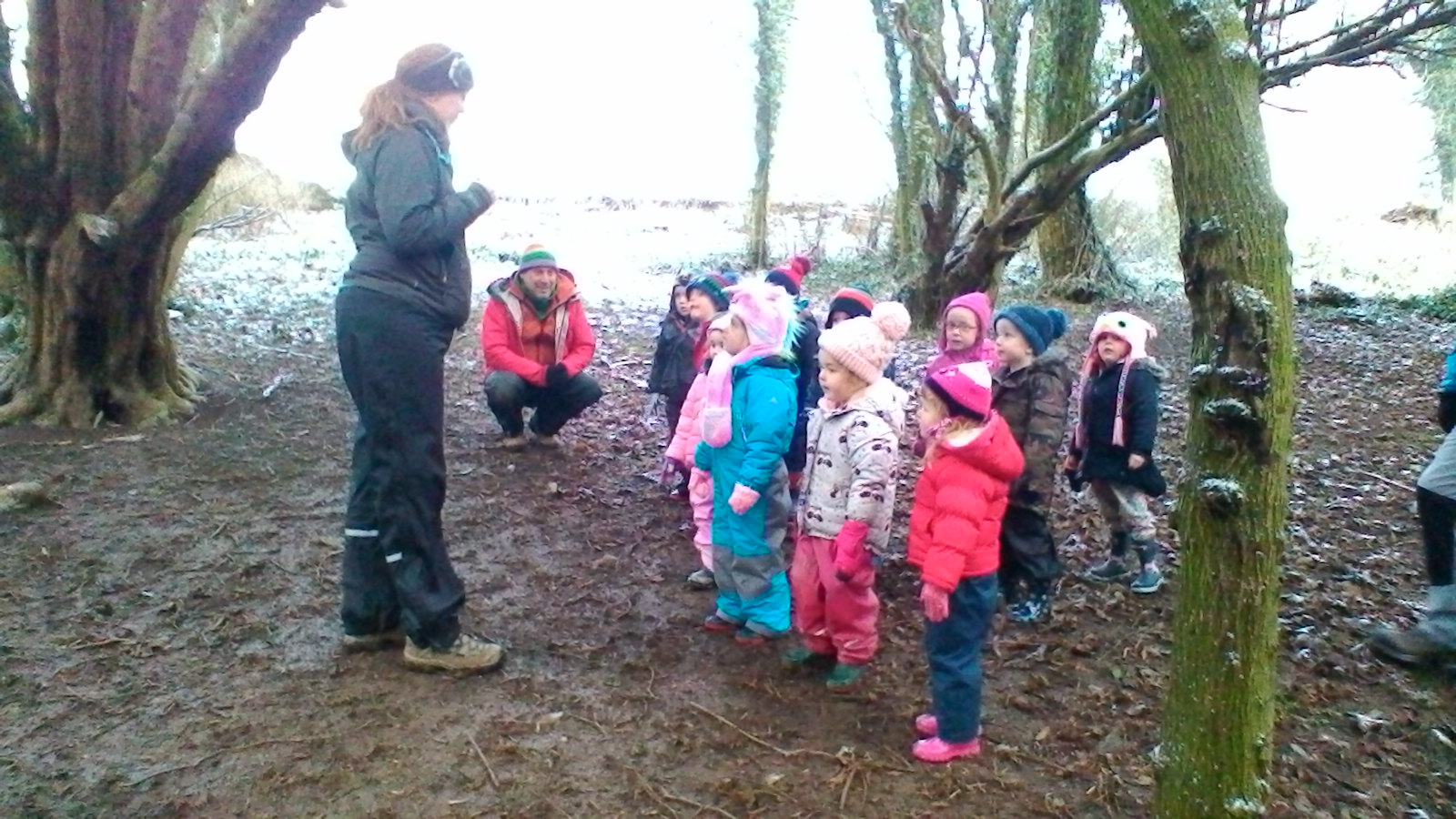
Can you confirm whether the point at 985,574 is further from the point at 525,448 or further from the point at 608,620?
the point at 525,448

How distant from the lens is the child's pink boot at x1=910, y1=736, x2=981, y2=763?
11.5ft

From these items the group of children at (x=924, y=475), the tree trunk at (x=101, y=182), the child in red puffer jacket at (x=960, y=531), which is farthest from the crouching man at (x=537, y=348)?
the child in red puffer jacket at (x=960, y=531)

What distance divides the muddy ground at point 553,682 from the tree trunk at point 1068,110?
6.93 meters

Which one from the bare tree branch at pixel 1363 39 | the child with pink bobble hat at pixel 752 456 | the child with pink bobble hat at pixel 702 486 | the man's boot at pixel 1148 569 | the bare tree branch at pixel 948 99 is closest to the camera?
the child with pink bobble hat at pixel 752 456

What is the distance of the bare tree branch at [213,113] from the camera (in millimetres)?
6105

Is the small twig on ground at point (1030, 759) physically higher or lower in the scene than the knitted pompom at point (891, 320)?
lower

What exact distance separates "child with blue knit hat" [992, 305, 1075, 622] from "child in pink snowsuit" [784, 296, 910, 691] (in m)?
0.75

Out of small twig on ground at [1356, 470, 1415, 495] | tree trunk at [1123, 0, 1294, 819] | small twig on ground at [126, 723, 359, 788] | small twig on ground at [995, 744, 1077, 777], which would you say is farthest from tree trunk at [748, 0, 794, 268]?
tree trunk at [1123, 0, 1294, 819]

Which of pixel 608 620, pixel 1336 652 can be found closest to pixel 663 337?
pixel 608 620

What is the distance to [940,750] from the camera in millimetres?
3525

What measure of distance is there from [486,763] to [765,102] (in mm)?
15456

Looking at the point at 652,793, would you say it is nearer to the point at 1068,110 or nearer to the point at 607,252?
the point at 1068,110

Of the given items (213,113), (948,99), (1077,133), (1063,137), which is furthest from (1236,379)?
(1063,137)

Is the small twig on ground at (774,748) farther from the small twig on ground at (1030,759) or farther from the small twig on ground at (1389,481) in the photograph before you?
the small twig on ground at (1389,481)
